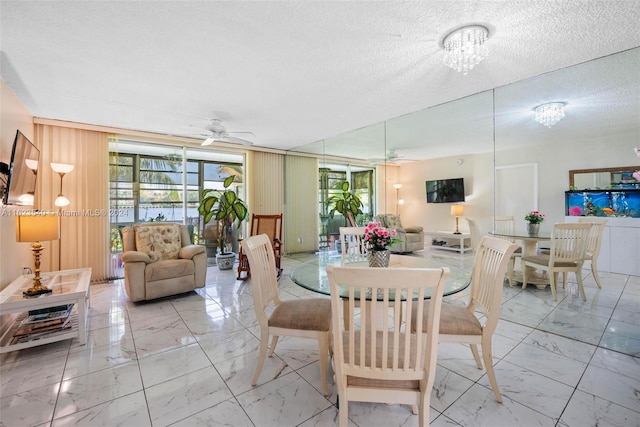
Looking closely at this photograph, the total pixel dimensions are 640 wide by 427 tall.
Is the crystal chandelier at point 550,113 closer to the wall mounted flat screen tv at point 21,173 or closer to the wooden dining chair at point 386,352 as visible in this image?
the wooden dining chair at point 386,352

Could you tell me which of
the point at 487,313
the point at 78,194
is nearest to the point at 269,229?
the point at 78,194

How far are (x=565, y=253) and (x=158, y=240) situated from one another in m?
4.88

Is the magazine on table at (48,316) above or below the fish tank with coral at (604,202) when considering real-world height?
below

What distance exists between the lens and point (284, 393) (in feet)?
5.65

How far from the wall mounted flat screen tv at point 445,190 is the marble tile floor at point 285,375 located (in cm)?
142

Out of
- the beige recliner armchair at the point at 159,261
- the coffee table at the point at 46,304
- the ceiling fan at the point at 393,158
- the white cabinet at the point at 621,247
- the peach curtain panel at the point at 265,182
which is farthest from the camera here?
the peach curtain panel at the point at 265,182

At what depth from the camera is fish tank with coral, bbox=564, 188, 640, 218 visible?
2.35 metres

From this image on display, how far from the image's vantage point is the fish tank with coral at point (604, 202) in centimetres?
235

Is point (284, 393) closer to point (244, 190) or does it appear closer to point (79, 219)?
point (79, 219)

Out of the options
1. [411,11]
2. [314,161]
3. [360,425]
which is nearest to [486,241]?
[360,425]

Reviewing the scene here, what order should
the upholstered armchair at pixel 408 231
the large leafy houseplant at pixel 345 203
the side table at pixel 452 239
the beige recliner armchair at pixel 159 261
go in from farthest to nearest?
1. the large leafy houseplant at pixel 345 203
2. the upholstered armchair at pixel 408 231
3. the side table at pixel 452 239
4. the beige recliner armchair at pixel 159 261

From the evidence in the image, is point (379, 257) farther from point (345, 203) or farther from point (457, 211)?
point (345, 203)

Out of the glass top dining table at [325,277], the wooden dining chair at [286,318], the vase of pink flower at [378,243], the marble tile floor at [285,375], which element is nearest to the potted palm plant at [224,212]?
the marble tile floor at [285,375]

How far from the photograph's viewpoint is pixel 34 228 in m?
2.38
